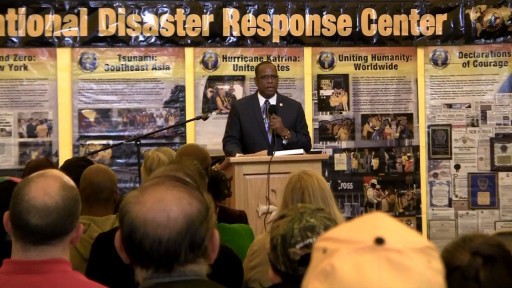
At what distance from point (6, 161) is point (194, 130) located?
184 centimetres

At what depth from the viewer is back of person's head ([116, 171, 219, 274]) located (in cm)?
198

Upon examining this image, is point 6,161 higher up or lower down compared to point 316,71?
lower down

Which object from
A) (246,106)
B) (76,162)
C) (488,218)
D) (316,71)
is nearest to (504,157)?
(488,218)

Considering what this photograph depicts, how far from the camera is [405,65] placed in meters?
8.12

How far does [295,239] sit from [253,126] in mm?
4239

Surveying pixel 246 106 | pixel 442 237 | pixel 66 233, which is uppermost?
pixel 246 106

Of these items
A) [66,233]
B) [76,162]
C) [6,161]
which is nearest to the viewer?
[66,233]

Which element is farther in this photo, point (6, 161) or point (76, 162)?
point (6, 161)

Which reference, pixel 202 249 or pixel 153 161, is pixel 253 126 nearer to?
pixel 153 161

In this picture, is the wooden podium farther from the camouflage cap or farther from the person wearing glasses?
the camouflage cap

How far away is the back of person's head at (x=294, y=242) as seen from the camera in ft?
7.45

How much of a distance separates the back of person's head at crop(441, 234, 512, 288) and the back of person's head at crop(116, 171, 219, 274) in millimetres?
614

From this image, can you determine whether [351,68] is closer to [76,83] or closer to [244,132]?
[244,132]

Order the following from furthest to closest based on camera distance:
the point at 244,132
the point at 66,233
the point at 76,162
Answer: the point at 244,132 < the point at 76,162 < the point at 66,233
